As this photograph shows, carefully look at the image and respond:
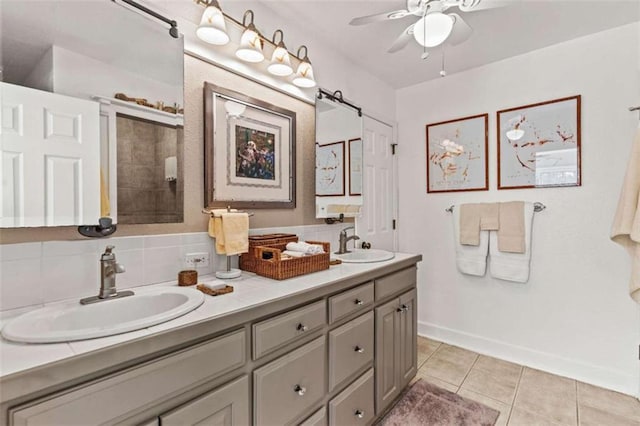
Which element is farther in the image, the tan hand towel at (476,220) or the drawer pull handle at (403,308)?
the tan hand towel at (476,220)

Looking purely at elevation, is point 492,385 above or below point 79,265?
below

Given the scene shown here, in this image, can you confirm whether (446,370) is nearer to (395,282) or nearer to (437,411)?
(437,411)

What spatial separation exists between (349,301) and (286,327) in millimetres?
437

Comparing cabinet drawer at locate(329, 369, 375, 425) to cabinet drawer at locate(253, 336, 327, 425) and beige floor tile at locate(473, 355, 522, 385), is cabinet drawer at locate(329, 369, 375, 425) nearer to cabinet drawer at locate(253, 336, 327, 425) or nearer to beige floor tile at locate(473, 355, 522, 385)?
cabinet drawer at locate(253, 336, 327, 425)

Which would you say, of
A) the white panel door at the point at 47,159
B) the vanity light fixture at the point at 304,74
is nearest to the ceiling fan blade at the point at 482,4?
the vanity light fixture at the point at 304,74

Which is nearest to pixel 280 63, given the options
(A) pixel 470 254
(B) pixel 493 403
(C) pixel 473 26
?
(C) pixel 473 26

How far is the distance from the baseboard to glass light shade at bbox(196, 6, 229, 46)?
9.63 ft

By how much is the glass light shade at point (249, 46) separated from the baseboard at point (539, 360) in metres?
2.78

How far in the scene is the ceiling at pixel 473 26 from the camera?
1.87 m

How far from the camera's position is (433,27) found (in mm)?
1496

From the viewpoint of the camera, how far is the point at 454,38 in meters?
1.71

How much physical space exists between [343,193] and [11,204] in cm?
190

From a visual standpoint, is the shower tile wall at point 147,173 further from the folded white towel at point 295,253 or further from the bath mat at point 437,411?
the bath mat at point 437,411

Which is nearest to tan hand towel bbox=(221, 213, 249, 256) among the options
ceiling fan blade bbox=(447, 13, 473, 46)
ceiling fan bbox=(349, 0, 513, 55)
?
ceiling fan bbox=(349, 0, 513, 55)
